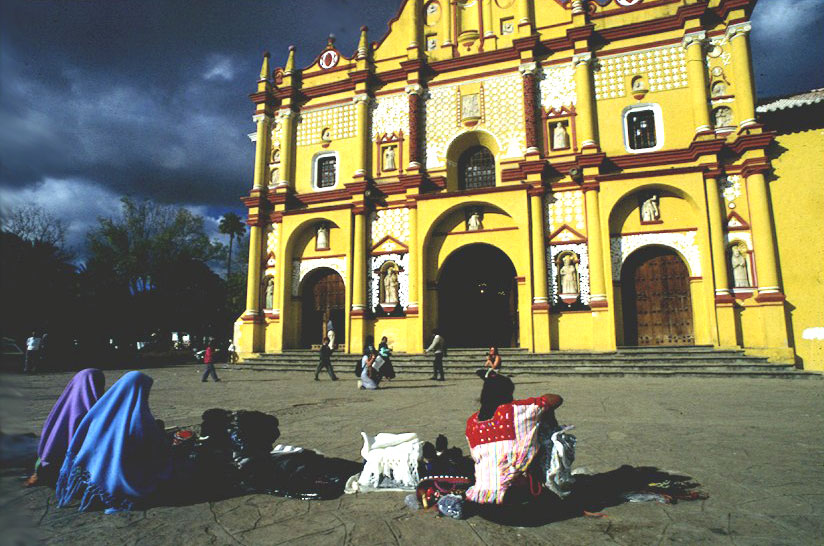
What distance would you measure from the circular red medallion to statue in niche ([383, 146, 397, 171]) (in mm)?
4892

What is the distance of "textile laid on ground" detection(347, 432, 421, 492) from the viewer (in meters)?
3.97

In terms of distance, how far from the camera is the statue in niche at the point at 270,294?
19281 millimetres

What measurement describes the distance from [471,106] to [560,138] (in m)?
3.54

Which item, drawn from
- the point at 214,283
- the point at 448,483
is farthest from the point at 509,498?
the point at 214,283

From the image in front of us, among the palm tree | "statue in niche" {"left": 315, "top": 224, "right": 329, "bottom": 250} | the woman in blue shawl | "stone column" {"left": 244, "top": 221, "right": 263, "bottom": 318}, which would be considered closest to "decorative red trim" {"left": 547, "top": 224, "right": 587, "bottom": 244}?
"statue in niche" {"left": 315, "top": 224, "right": 329, "bottom": 250}

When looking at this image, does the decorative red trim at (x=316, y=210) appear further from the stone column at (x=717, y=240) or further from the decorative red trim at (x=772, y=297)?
the decorative red trim at (x=772, y=297)

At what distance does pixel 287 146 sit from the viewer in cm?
2011

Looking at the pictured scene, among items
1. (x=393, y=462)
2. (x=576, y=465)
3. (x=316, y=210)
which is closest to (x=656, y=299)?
(x=316, y=210)

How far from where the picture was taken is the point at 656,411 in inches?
282

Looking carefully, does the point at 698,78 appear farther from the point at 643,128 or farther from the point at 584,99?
the point at 584,99

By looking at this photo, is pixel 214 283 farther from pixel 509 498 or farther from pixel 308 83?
pixel 509 498

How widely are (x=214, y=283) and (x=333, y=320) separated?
855 inches

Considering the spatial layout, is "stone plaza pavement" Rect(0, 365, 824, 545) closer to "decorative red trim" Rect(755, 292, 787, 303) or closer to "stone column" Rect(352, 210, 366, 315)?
"decorative red trim" Rect(755, 292, 787, 303)

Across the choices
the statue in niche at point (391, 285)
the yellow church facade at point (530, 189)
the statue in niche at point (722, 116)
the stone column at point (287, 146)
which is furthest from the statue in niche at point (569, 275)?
the stone column at point (287, 146)
